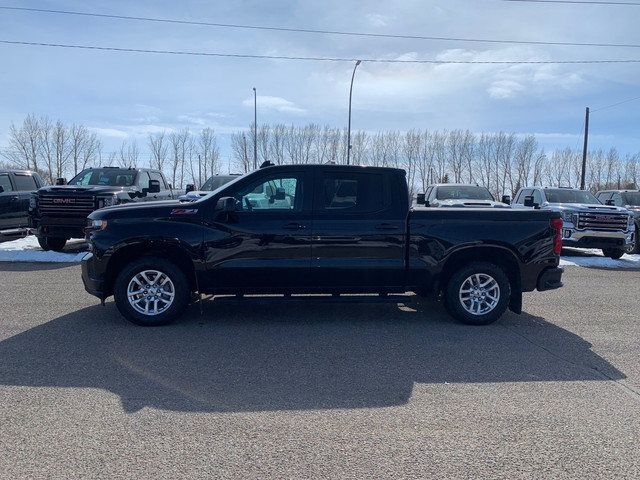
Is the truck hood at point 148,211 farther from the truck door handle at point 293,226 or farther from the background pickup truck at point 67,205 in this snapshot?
the background pickup truck at point 67,205

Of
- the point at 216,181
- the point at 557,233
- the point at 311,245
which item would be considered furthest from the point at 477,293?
the point at 216,181

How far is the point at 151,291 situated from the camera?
21.7ft

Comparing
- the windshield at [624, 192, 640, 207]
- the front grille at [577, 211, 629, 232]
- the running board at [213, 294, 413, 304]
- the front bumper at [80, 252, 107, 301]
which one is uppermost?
the windshield at [624, 192, 640, 207]

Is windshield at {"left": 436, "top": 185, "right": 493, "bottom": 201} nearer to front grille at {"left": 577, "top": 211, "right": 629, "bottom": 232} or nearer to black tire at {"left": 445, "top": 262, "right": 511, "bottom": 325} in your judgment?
front grille at {"left": 577, "top": 211, "right": 629, "bottom": 232}

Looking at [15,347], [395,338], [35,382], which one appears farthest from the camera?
[395,338]

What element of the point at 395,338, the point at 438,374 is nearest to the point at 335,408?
the point at 438,374

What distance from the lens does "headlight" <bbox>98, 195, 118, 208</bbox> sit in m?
12.2

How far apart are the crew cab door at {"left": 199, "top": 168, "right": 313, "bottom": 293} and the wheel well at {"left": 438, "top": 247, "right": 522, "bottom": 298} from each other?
1806 mm

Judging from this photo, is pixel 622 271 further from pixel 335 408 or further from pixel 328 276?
pixel 335 408

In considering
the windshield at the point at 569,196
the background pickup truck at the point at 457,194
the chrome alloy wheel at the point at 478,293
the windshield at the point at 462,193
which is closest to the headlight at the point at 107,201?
the chrome alloy wheel at the point at 478,293

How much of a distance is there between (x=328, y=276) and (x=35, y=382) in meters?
3.33

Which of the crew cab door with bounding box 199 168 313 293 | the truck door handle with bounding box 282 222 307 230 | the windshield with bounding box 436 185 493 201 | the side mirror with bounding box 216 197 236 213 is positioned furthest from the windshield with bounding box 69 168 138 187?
the windshield with bounding box 436 185 493 201

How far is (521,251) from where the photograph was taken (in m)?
Result: 6.89

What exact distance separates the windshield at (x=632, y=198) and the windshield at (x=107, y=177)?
584 inches
